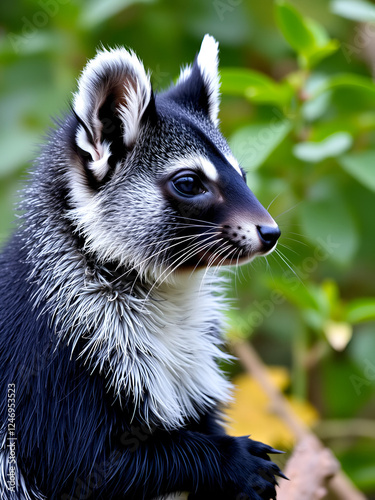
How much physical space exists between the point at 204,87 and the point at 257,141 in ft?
A: 2.10

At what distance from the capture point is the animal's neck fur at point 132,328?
1886 mm

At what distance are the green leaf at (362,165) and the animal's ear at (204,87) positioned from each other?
0.89 m

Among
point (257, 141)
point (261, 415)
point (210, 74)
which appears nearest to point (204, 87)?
point (210, 74)

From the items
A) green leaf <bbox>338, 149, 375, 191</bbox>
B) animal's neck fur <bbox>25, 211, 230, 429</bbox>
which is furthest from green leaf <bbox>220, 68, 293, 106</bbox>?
animal's neck fur <bbox>25, 211, 230, 429</bbox>

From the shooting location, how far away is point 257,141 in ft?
9.37

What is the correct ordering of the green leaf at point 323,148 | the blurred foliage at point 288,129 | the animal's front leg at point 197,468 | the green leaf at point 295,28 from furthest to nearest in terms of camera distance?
the blurred foliage at point 288,129, the green leaf at point 295,28, the green leaf at point 323,148, the animal's front leg at point 197,468

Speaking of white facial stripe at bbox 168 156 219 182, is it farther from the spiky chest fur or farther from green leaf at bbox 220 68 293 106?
green leaf at bbox 220 68 293 106

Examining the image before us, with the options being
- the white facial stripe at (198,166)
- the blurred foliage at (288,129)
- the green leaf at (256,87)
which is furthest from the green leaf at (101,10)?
the white facial stripe at (198,166)

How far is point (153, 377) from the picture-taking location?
195cm

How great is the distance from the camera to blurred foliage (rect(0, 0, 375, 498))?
9.68 feet

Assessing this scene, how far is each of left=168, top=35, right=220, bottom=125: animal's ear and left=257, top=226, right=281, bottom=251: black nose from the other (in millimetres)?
559

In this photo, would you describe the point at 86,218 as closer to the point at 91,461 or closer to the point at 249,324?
the point at 91,461

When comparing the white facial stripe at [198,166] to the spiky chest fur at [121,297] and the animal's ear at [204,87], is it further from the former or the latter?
the animal's ear at [204,87]

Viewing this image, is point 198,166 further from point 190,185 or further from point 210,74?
point 210,74
